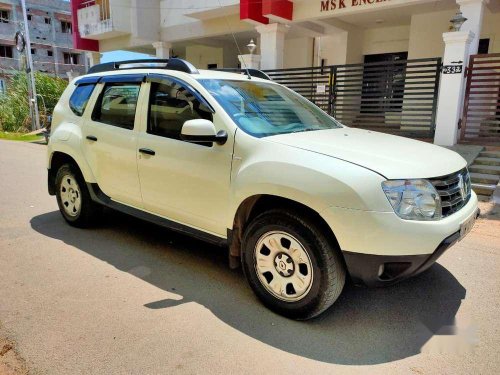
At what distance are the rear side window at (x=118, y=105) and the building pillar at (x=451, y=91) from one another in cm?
664

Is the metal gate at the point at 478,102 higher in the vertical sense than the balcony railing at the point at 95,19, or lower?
lower

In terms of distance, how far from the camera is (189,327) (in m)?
2.90

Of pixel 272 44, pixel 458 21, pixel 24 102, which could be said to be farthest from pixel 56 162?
pixel 24 102

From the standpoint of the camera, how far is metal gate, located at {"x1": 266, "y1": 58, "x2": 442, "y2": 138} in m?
8.95

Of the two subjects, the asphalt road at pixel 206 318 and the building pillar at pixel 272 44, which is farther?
the building pillar at pixel 272 44

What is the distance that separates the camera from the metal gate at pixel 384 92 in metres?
8.95

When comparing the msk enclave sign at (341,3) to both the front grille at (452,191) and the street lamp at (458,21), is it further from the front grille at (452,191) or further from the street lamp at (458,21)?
the front grille at (452,191)

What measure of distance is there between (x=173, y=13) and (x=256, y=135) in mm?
14394

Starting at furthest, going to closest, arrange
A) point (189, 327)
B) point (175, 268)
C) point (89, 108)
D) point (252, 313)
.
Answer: point (89, 108)
point (175, 268)
point (252, 313)
point (189, 327)

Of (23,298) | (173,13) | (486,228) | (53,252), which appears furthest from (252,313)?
(173,13)

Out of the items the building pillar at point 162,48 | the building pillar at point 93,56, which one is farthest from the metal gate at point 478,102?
the building pillar at point 93,56

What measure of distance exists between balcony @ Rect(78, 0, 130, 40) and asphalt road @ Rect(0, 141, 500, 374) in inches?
547

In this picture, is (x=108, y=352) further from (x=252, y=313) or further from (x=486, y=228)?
(x=486, y=228)

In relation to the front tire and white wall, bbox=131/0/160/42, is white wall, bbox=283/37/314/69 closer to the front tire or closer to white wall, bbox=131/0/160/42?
white wall, bbox=131/0/160/42
